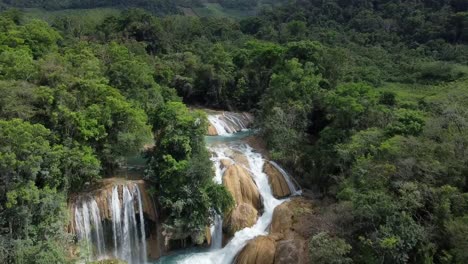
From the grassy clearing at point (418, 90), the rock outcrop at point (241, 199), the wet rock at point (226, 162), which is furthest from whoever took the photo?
the grassy clearing at point (418, 90)

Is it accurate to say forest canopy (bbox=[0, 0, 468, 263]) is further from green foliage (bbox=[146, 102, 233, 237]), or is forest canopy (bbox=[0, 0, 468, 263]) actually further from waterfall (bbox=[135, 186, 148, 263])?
waterfall (bbox=[135, 186, 148, 263])

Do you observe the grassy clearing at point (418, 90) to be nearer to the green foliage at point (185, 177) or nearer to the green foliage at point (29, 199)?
the green foliage at point (185, 177)

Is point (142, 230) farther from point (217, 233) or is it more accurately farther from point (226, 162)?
point (226, 162)

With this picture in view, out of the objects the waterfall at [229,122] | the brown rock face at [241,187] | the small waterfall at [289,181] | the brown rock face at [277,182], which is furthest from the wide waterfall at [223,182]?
the waterfall at [229,122]

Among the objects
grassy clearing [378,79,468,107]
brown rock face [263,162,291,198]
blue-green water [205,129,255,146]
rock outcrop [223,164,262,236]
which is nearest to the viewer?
rock outcrop [223,164,262,236]

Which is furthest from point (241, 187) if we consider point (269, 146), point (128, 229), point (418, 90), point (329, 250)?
point (418, 90)

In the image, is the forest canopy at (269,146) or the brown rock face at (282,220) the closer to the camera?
the forest canopy at (269,146)

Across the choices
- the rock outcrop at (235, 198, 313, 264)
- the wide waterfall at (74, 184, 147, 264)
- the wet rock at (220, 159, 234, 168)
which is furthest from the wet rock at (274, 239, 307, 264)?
the wet rock at (220, 159, 234, 168)
